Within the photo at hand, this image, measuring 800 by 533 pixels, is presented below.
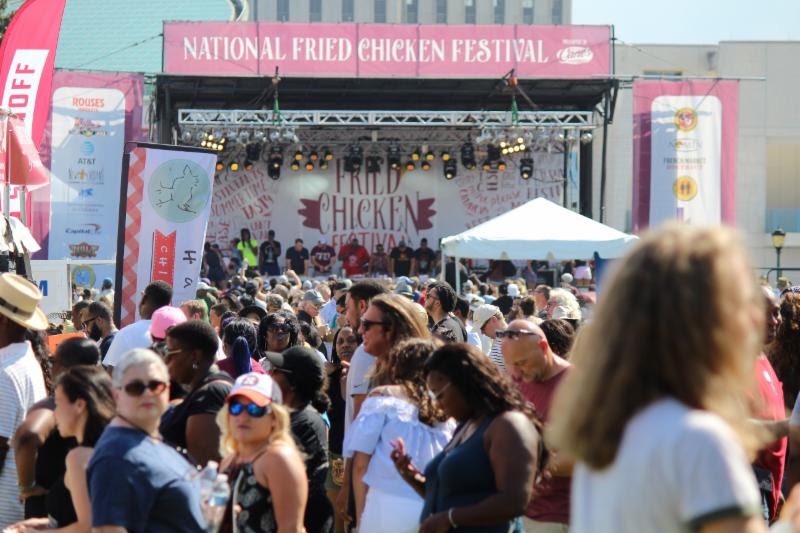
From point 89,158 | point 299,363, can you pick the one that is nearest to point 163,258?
point 299,363

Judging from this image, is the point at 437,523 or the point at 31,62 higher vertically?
the point at 31,62

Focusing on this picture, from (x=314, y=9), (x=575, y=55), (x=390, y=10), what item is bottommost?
(x=575, y=55)

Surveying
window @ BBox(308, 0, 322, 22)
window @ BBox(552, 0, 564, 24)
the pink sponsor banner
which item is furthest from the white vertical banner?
window @ BBox(552, 0, 564, 24)

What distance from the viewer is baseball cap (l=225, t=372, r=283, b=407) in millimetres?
3891

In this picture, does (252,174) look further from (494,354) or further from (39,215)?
(494,354)

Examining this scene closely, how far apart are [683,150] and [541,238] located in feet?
32.6

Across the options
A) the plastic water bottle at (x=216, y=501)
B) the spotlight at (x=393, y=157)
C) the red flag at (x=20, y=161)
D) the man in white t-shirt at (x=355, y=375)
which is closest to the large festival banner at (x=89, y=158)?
the spotlight at (x=393, y=157)

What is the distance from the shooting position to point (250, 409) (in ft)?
12.7

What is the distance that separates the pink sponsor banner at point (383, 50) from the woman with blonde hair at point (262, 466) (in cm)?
1884

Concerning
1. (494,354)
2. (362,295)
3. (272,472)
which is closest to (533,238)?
(494,354)

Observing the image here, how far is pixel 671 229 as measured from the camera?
213cm

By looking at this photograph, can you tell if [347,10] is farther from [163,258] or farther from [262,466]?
[262,466]

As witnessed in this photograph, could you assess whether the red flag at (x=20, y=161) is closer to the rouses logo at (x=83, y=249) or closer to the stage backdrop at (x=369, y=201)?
the rouses logo at (x=83, y=249)

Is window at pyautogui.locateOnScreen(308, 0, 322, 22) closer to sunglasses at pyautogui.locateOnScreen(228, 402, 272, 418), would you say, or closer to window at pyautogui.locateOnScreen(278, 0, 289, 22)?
window at pyautogui.locateOnScreen(278, 0, 289, 22)
